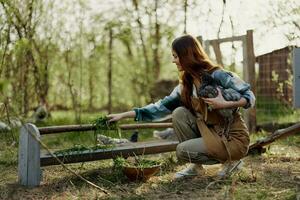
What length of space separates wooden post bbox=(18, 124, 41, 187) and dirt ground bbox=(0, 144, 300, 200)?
83 mm

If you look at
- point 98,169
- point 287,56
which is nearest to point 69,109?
point 287,56

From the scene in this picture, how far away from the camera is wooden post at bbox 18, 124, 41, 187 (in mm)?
3918

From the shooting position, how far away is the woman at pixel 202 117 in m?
4.00

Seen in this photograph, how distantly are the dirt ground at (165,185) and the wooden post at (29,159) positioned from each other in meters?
0.08

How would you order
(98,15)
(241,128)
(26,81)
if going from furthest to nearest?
(98,15), (26,81), (241,128)

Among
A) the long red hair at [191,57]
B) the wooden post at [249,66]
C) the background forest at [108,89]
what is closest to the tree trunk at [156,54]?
the background forest at [108,89]

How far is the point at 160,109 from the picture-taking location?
4414 mm

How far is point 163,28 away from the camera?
37.0 ft

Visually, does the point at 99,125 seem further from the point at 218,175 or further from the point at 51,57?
the point at 51,57

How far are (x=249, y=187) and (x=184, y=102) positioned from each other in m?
0.94

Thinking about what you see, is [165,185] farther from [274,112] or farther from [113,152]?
[274,112]

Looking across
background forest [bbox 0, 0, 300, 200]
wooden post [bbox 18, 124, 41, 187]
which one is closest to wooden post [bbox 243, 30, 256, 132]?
background forest [bbox 0, 0, 300, 200]

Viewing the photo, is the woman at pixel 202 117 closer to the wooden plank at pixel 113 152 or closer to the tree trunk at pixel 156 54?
the wooden plank at pixel 113 152

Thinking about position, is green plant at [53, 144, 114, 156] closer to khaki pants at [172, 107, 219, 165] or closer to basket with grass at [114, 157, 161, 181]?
basket with grass at [114, 157, 161, 181]
